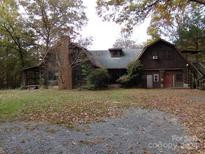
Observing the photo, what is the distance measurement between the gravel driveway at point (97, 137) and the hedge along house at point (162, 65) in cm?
2623

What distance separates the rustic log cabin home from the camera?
121ft

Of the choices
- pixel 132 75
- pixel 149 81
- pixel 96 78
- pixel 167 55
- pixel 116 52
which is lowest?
pixel 149 81

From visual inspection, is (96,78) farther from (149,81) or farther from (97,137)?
(97,137)

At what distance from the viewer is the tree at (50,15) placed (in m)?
42.3

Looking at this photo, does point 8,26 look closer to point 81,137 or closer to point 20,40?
point 20,40

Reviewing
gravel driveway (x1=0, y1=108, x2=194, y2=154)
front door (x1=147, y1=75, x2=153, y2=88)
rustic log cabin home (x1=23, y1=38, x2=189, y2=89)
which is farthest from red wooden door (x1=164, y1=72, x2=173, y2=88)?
gravel driveway (x1=0, y1=108, x2=194, y2=154)

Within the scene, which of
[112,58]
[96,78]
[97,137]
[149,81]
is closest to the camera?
[97,137]

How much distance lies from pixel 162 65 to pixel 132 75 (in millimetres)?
4530

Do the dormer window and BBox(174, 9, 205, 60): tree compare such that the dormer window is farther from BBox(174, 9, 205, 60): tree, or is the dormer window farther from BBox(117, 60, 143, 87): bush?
BBox(174, 9, 205, 60): tree

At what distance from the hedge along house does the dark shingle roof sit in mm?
2820

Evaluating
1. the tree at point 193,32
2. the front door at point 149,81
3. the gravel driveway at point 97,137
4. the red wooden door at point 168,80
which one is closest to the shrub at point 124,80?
the front door at point 149,81

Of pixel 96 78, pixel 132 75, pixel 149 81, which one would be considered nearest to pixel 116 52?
pixel 132 75

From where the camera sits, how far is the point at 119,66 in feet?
129

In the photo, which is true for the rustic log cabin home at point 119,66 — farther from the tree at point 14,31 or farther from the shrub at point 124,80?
the tree at point 14,31
